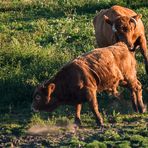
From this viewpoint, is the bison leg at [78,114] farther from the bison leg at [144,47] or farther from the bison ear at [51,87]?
the bison leg at [144,47]

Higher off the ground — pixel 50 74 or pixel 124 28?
pixel 124 28

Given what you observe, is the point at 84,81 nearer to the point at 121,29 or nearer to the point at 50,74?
the point at 121,29

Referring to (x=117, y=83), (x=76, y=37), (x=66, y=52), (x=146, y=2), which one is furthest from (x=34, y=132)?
(x=146, y=2)

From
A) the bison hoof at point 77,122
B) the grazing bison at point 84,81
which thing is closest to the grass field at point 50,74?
the bison hoof at point 77,122

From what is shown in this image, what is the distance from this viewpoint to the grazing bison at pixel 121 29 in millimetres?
16750

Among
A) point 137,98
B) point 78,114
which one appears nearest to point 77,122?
point 78,114

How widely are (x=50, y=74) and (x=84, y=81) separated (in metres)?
3.13

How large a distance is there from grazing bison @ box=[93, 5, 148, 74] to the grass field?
832 millimetres

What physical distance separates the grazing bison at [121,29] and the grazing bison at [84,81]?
1.47 metres

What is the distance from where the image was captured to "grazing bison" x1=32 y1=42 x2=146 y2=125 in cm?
1438

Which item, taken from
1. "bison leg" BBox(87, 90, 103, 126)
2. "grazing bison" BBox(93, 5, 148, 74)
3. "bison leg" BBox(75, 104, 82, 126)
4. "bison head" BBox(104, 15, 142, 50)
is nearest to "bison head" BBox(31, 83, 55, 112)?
"bison leg" BBox(75, 104, 82, 126)

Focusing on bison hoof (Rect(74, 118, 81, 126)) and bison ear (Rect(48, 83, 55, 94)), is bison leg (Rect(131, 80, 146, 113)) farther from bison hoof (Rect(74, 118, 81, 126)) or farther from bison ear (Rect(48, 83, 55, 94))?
bison ear (Rect(48, 83, 55, 94))

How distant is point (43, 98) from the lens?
47.4 feet

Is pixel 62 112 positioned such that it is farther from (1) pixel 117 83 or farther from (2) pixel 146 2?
(2) pixel 146 2
